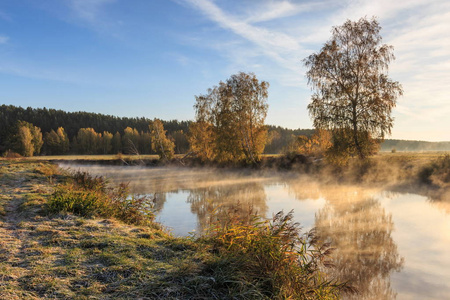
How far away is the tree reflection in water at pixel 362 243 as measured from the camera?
5.54 m

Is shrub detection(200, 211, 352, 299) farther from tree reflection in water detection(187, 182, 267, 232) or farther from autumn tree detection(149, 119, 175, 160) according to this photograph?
autumn tree detection(149, 119, 175, 160)

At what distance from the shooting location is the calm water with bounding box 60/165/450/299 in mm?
5651

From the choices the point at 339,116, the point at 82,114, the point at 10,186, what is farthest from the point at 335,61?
the point at 82,114

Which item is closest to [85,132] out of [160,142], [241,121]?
[160,142]

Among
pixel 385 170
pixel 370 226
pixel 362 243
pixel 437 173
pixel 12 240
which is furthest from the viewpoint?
pixel 385 170

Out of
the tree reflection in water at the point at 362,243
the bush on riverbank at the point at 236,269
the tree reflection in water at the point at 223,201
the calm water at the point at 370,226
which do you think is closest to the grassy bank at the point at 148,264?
the bush on riverbank at the point at 236,269

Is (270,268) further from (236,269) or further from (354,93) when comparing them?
(354,93)

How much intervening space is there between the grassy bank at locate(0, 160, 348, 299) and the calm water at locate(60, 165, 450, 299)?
1596mm

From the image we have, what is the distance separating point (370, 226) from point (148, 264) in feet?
25.9

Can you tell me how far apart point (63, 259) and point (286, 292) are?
3306mm

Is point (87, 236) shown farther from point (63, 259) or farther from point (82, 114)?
point (82, 114)

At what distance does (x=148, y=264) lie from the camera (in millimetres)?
4277

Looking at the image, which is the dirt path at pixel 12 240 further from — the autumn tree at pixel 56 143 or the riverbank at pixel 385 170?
the autumn tree at pixel 56 143

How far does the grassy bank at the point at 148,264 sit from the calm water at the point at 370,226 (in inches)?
62.8
